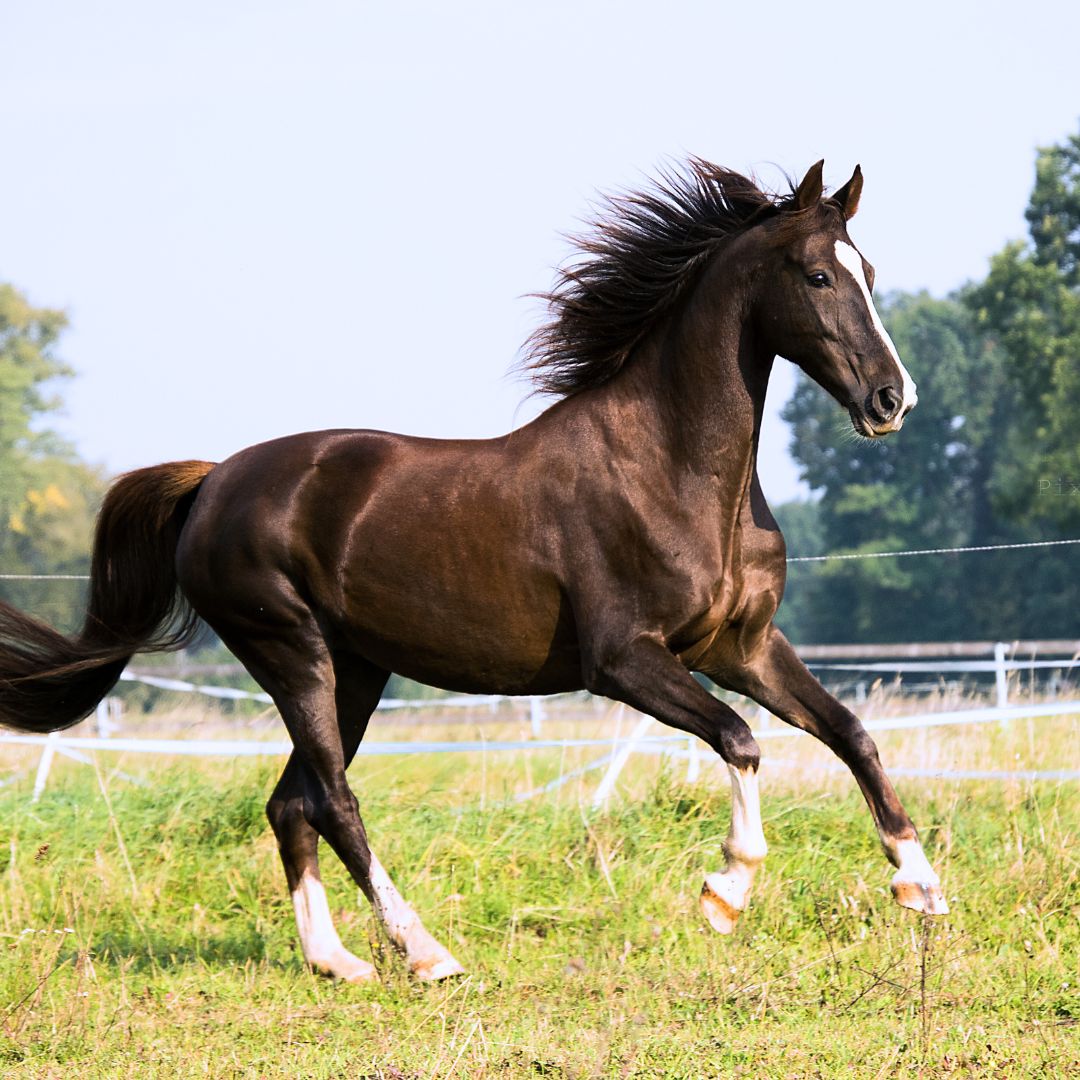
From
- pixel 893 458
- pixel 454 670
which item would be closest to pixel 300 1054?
pixel 454 670

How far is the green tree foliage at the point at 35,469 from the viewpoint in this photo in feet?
102

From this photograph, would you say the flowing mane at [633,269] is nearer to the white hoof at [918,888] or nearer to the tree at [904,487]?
the white hoof at [918,888]

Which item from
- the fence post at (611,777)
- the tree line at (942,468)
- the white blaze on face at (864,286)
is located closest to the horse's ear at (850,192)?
the white blaze on face at (864,286)

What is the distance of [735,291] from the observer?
16.1 ft

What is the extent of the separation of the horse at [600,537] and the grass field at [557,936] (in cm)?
37

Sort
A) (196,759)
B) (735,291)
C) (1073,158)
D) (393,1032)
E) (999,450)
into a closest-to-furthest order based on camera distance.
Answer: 1. (393,1032)
2. (735,291)
3. (196,759)
4. (1073,158)
5. (999,450)

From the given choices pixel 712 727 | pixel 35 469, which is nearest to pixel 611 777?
pixel 712 727

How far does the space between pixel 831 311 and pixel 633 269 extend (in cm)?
86

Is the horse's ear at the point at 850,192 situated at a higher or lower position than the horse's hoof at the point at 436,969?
higher

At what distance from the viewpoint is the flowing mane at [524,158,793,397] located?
16.8 feet

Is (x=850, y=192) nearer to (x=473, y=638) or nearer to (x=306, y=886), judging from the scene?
(x=473, y=638)

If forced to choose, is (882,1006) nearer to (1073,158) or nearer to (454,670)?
(454,670)

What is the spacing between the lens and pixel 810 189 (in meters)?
4.75

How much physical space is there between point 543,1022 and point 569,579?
1.45m
